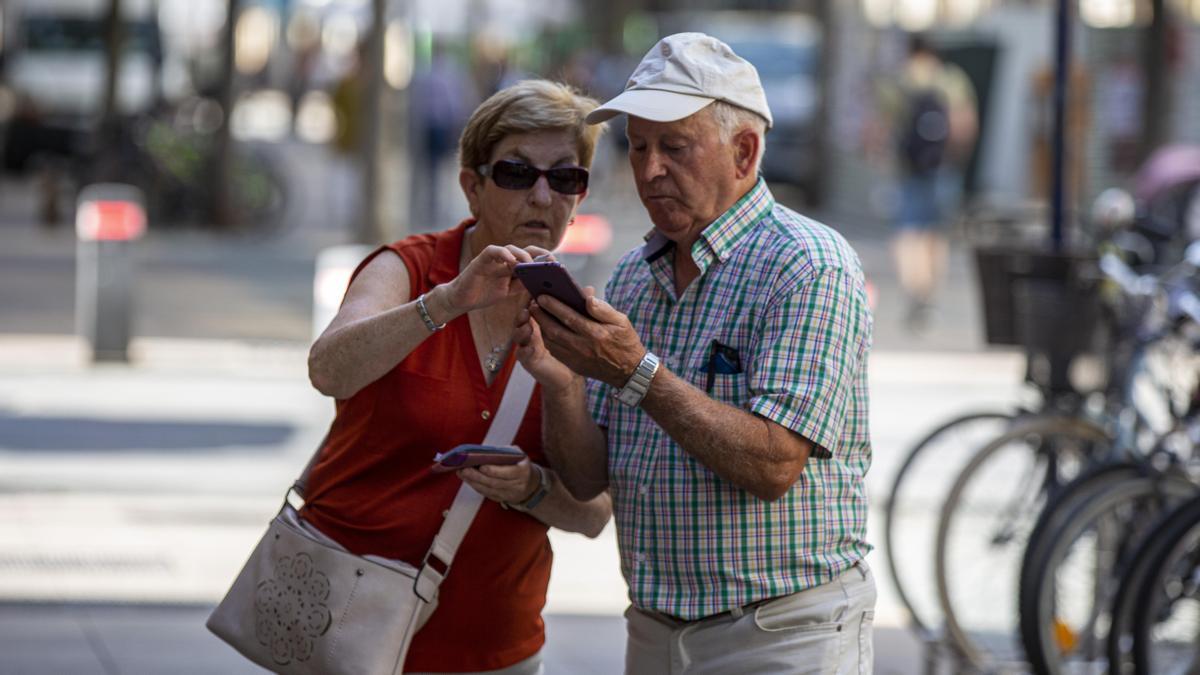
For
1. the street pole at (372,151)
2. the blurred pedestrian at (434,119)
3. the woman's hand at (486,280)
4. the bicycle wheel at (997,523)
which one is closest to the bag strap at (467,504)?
the woman's hand at (486,280)

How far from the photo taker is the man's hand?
A: 300cm

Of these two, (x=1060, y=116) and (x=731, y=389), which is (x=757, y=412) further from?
(x=1060, y=116)

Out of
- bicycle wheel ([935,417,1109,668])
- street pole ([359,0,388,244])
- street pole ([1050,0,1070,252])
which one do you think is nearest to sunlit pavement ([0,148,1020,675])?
bicycle wheel ([935,417,1109,668])

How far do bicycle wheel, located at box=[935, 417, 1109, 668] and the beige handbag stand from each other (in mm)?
2976

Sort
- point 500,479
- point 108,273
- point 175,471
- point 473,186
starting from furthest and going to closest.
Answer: point 108,273
point 175,471
point 473,186
point 500,479

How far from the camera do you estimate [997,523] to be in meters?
6.35

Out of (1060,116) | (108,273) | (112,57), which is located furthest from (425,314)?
(112,57)

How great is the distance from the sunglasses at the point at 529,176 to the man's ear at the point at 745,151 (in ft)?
1.09

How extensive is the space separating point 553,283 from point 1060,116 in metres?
4.42

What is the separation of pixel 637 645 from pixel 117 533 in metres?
4.72

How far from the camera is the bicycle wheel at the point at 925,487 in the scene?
6445 mm

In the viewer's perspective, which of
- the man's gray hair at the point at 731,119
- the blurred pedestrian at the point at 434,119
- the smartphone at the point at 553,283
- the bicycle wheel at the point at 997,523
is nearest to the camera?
the smartphone at the point at 553,283

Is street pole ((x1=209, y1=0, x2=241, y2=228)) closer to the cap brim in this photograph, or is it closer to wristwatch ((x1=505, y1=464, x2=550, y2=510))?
wristwatch ((x1=505, y1=464, x2=550, y2=510))

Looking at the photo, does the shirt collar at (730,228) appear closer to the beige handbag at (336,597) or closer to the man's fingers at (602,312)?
the man's fingers at (602,312)
